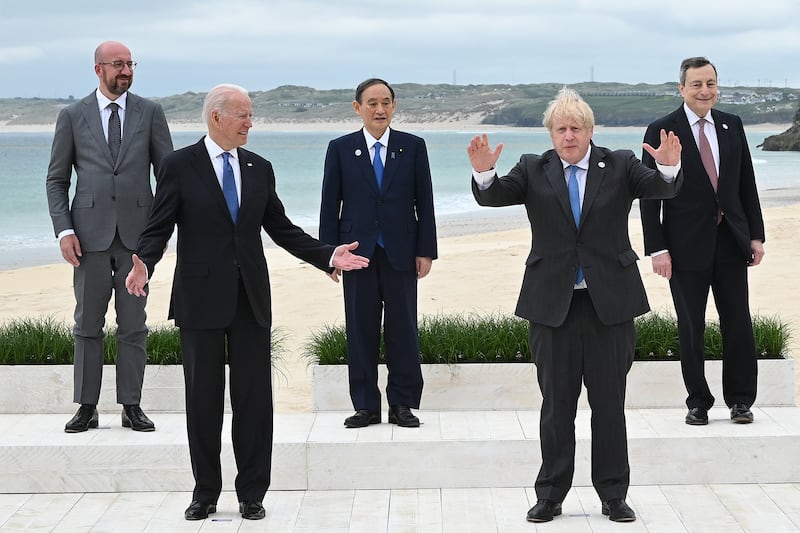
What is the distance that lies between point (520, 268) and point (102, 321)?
31.5 feet

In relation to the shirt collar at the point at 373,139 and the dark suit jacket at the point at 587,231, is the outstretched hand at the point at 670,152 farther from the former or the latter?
the shirt collar at the point at 373,139

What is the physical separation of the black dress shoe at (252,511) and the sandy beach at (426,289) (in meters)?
2.05

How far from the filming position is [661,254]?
18.1 feet

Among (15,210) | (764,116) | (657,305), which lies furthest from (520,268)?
(764,116)

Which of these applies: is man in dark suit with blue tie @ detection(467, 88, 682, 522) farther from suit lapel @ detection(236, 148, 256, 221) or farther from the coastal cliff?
the coastal cliff

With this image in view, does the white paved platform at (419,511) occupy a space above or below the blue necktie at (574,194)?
below

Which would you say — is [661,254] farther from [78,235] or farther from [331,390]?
[78,235]

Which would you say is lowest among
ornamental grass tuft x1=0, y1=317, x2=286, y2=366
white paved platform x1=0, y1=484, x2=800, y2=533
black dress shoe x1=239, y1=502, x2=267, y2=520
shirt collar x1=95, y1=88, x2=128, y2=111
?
white paved platform x1=0, y1=484, x2=800, y2=533

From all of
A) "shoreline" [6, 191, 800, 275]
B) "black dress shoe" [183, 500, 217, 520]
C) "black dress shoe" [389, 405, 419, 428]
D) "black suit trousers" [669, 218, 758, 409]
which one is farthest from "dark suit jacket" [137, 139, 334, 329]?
"shoreline" [6, 191, 800, 275]

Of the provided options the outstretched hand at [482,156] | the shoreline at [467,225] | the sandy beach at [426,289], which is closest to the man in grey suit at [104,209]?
the sandy beach at [426,289]

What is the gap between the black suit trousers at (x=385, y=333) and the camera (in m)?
5.63

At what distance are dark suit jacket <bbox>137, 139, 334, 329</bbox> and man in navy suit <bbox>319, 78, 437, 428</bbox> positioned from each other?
2.85 feet

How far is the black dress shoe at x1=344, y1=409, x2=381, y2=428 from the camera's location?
5.54 m

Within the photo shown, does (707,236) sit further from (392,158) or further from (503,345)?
(392,158)
